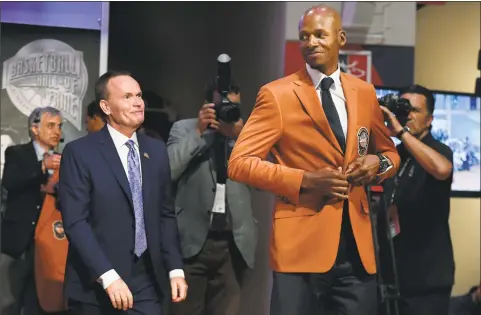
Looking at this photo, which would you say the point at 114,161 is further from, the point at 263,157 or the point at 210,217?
the point at 210,217

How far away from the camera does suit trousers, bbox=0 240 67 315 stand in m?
3.85

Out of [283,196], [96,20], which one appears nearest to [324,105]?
[283,196]

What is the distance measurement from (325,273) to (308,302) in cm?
10

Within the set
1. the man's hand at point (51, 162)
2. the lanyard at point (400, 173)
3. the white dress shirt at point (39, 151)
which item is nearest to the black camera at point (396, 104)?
the lanyard at point (400, 173)

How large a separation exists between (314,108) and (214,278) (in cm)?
149

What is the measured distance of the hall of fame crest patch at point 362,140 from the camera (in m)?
2.17

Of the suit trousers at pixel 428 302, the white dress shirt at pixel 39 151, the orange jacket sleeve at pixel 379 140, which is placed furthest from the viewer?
the white dress shirt at pixel 39 151

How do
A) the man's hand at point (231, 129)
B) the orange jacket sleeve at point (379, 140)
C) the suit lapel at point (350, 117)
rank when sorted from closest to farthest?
the suit lapel at point (350, 117) < the orange jacket sleeve at point (379, 140) < the man's hand at point (231, 129)

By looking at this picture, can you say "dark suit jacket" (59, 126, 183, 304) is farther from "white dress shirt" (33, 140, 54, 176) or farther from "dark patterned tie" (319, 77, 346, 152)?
"white dress shirt" (33, 140, 54, 176)

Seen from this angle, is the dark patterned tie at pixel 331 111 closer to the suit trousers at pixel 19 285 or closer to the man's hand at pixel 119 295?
the man's hand at pixel 119 295

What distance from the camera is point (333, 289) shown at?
7.08 ft

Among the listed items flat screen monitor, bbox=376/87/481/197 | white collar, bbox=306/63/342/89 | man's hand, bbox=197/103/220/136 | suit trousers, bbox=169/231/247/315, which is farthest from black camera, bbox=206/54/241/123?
flat screen monitor, bbox=376/87/481/197

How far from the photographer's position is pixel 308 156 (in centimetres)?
214

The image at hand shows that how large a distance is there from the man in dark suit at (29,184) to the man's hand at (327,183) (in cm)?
187
